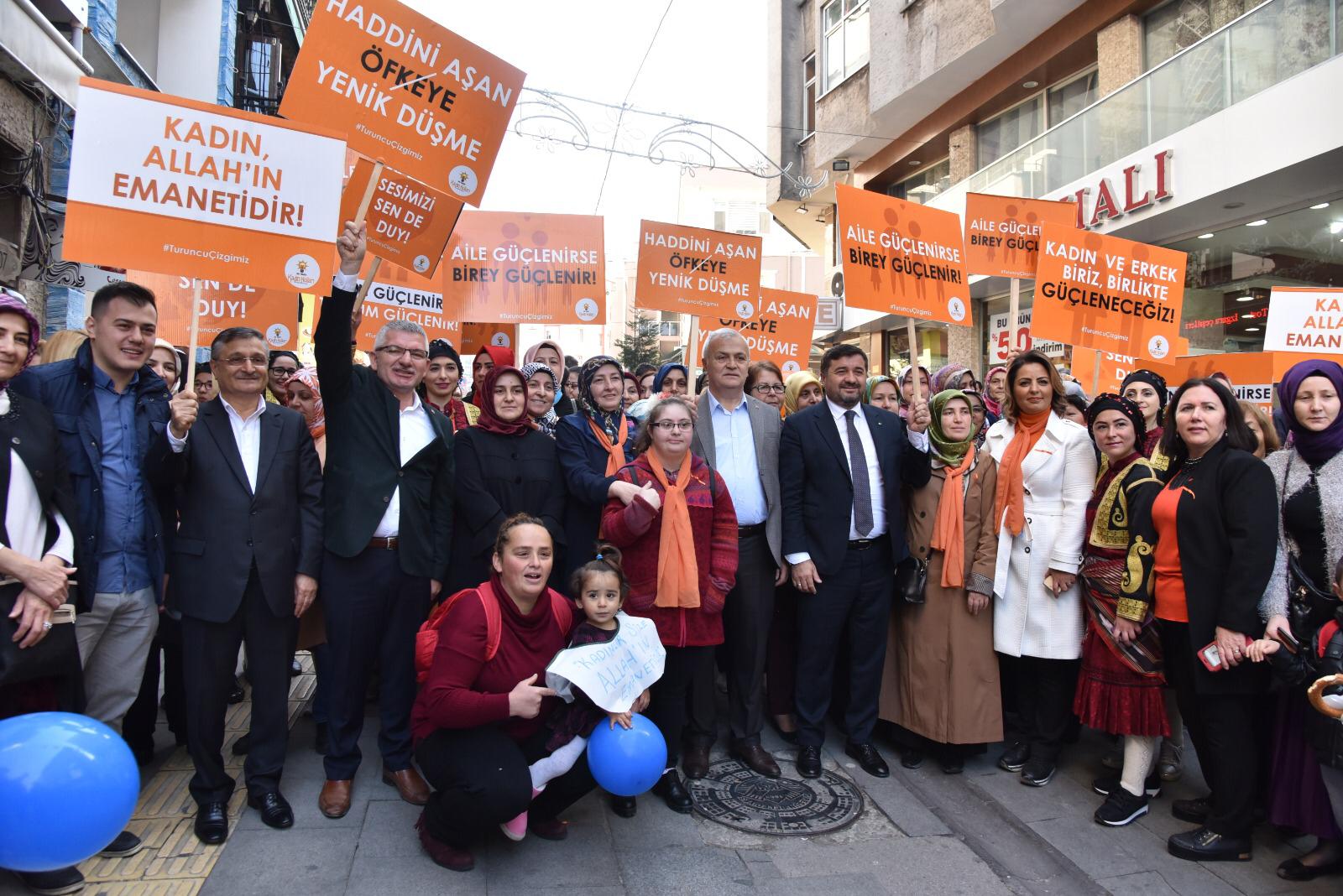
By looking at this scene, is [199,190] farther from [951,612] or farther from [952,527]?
[951,612]

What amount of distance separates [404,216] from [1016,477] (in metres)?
3.73

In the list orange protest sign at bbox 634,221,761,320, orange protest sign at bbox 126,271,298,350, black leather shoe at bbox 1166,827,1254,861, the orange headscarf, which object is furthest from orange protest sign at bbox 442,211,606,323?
black leather shoe at bbox 1166,827,1254,861

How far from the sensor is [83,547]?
127 inches

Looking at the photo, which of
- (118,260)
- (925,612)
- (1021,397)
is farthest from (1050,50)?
(118,260)

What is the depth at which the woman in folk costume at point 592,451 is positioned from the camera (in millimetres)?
4352

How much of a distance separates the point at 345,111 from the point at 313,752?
336cm

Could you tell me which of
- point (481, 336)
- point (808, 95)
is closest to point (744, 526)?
point (481, 336)

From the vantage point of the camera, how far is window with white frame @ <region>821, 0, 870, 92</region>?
18562 mm

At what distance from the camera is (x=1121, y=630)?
4.16 meters

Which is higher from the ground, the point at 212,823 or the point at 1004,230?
the point at 1004,230

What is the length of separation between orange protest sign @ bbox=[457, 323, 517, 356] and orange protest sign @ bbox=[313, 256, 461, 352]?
2.87ft

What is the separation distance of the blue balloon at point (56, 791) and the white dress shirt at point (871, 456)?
10.2 ft

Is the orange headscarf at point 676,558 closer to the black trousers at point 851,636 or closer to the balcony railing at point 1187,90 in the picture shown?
the black trousers at point 851,636

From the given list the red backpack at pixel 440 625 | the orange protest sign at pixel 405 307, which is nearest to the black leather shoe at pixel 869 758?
the red backpack at pixel 440 625
